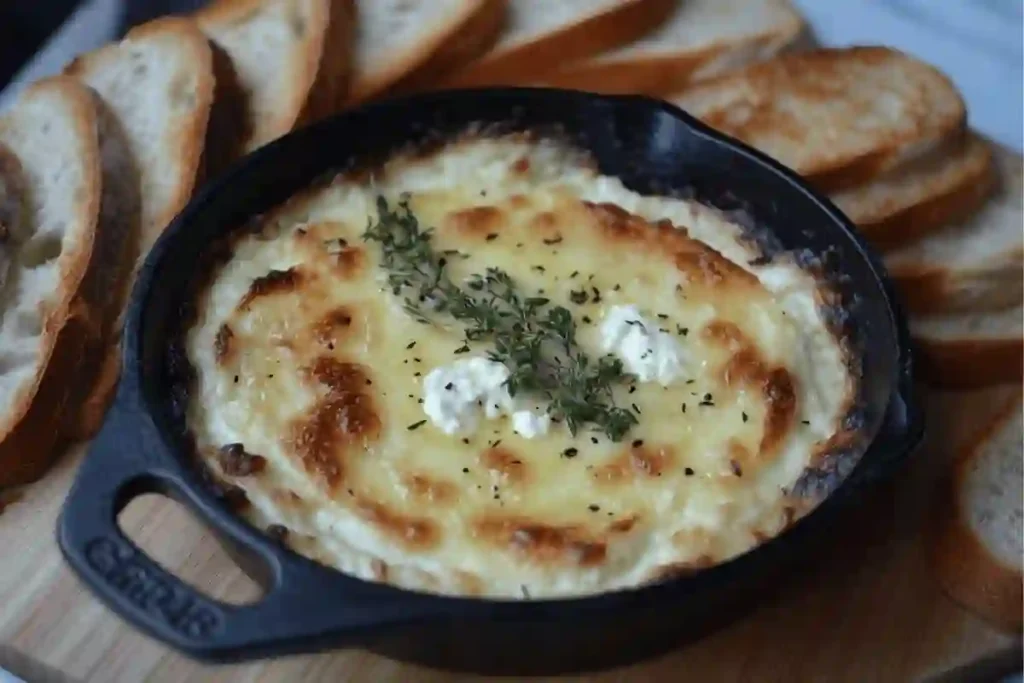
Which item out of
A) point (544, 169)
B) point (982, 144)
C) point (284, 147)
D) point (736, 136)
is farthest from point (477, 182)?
point (982, 144)

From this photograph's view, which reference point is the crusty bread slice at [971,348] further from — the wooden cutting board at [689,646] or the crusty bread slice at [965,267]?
the wooden cutting board at [689,646]

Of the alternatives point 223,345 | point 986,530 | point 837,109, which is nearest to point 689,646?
point 986,530

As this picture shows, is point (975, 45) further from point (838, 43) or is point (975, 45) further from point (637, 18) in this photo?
point (637, 18)

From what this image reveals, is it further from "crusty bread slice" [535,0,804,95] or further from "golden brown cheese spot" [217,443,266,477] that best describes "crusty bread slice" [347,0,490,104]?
"golden brown cheese spot" [217,443,266,477]

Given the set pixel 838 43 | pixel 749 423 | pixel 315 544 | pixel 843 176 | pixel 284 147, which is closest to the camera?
pixel 315 544

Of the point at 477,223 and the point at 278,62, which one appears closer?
the point at 477,223

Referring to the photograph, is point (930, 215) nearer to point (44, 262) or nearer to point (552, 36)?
point (552, 36)

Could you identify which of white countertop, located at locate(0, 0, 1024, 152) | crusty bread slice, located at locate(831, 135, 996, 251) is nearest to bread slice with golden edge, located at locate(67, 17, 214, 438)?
white countertop, located at locate(0, 0, 1024, 152)
